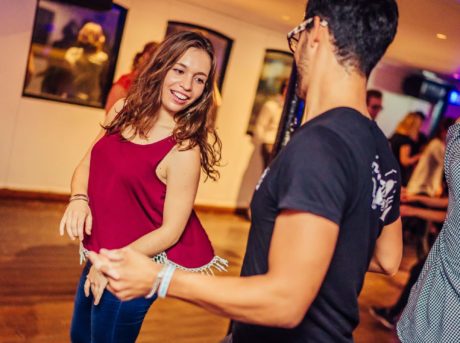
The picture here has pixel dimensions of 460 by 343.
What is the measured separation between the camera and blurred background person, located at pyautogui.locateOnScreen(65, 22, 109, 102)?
5445 mm

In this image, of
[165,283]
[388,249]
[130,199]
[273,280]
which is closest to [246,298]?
[273,280]

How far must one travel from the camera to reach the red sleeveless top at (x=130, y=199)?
1.78 m

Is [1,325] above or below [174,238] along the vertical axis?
below

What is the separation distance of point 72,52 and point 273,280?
197 inches

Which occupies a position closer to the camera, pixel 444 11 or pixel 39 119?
pixel 444 11

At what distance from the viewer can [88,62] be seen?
18.2 feet

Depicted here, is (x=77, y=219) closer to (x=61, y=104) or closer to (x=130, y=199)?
(x=130, y=199)

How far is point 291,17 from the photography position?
5398mm

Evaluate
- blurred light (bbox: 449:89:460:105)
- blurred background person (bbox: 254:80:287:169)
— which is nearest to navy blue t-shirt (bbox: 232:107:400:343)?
Result: blurred background person (bbox: 254:80:287:169)

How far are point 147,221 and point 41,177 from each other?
13.3 feet

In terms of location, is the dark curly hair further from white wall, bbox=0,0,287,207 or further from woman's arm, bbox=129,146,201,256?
white wall, bbox=0,0,287,207

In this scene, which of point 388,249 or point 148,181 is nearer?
point 388,249

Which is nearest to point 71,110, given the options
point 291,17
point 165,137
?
point 291,17

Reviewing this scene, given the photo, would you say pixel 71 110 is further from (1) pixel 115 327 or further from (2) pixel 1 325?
(1) pixel 115 327
